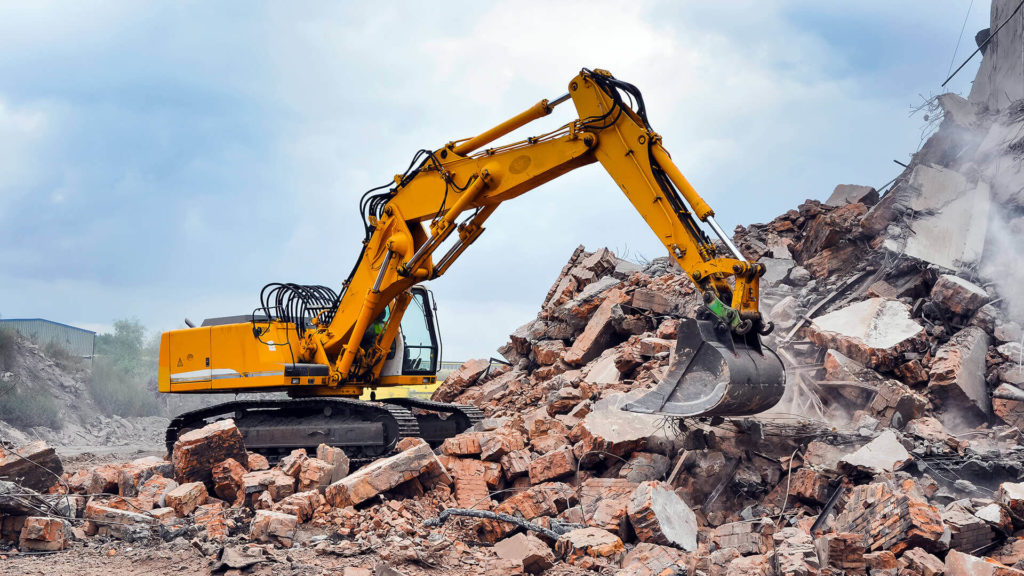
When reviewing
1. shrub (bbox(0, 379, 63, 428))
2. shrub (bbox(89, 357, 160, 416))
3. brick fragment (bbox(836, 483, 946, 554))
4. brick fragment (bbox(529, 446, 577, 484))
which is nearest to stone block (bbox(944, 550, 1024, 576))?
brick fragment (bbox(836, 483, 946, 554))

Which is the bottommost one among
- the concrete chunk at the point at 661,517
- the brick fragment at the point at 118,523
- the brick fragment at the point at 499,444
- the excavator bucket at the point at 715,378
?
the concrete chunk at the point at 661,517

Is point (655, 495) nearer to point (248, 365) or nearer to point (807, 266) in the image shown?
point (248, 365)

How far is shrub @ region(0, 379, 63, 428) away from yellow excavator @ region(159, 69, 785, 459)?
14134 mm

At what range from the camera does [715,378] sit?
6391 millimetres

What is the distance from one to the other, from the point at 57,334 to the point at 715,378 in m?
27.4

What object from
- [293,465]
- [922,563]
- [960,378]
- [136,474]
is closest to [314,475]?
[293,465]

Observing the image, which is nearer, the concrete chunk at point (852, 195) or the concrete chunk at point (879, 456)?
the concrete chunk at point (879, 456)

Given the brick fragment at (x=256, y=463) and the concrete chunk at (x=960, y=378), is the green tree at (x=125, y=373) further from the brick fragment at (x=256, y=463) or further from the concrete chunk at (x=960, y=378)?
the concrete chunk at (x=960, y=378)

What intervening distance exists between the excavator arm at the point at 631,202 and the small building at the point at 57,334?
21211 millimetres

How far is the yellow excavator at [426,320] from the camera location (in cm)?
656

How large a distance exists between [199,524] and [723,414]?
4485 millimetres

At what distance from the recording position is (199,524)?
22.6ft

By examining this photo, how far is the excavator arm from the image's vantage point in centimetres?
645

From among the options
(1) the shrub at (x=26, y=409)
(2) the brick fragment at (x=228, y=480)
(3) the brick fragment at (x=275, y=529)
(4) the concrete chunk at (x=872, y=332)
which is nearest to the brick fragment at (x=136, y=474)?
(2) the brick fragment at (x=228, y=480)
